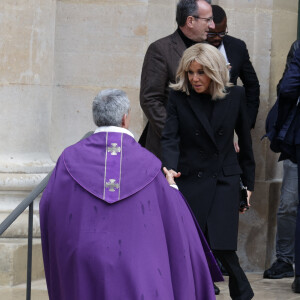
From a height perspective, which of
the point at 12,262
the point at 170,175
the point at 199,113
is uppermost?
the point at 199,113

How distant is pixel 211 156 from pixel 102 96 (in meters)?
1.74

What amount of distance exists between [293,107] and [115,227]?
9.43 ft

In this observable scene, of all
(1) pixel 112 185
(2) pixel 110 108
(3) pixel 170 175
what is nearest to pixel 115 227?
(1) pixel 112 185

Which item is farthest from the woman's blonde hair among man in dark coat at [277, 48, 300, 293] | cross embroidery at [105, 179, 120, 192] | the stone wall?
cross embroidery at [105, 179, 120, 192]

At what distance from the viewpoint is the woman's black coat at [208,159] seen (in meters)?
6.50

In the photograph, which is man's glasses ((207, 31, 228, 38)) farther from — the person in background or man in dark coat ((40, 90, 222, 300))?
man in dark coat ((40, 90, 222, 300))

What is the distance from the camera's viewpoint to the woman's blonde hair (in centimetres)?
632

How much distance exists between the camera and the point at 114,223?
4.77m

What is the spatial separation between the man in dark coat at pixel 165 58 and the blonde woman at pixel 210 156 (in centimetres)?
56

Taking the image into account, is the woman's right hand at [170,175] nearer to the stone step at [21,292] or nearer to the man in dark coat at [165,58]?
the man in dark coat at [165,58]

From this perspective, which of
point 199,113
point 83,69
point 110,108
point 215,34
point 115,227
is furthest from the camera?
point 83,69

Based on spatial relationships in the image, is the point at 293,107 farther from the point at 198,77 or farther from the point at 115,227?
the point at 115,227

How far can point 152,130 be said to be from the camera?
7.34 metres

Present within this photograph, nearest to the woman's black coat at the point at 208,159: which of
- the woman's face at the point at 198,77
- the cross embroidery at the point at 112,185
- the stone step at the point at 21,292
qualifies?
the woman's face at the point at 198,77
